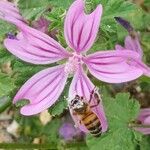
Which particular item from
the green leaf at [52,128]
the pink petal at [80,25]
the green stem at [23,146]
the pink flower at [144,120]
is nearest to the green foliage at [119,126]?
the pink flower at [144,120]

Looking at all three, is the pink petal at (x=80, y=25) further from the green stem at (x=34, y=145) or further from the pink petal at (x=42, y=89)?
the green stem at (x=34, y=145)

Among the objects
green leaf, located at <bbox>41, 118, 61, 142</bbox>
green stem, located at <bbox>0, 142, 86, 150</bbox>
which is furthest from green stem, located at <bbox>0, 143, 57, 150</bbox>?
green leaf, located at <bbox>41, 118, 61, 142</bbox>

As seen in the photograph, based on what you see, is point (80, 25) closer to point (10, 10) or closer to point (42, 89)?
point (42, 89)

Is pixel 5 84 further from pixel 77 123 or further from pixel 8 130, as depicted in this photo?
pixel 8 130

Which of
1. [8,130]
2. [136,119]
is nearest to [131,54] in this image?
[136,119]

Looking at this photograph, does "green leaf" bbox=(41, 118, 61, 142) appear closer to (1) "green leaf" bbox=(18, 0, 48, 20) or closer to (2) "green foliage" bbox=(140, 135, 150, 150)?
(2) "green foliage" bbox=(140, 135, 150, 150)

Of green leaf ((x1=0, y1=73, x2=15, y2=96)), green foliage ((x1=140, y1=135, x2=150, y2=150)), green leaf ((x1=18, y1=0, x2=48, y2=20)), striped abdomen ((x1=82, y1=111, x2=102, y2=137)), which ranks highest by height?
green leaf ((x1=18, y1=0, x2=48, y2=20))

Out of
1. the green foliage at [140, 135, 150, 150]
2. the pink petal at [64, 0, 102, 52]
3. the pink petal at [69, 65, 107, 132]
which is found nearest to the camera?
the pink petal at [64, 0, 102, 52]
